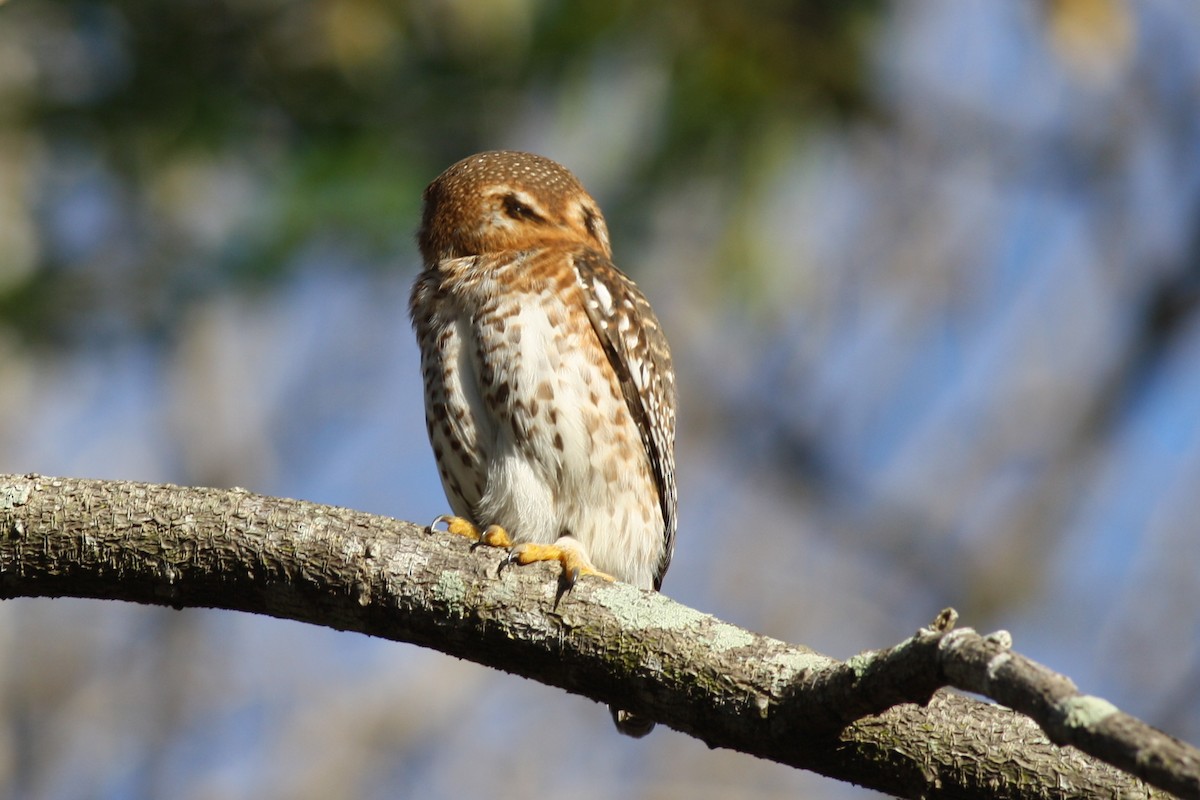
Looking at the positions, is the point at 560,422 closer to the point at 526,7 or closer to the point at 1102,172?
the point at 526,7

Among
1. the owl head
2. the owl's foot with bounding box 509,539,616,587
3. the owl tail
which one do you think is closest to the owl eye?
the owl head

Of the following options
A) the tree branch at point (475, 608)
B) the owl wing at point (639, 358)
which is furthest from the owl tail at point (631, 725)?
the tree branch at point (475, 608)

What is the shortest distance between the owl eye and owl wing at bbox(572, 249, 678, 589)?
10.4 inches

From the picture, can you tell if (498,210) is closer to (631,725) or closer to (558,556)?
(558,556)

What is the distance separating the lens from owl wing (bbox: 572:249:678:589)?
211 inches

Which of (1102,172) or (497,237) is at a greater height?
(1102,172)

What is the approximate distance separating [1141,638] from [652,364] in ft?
29.3

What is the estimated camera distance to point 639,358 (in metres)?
5.54

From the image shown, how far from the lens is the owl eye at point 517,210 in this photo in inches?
219

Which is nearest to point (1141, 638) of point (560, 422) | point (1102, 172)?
point (1102, 172)

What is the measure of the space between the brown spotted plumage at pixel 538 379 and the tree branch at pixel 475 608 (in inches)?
49.1

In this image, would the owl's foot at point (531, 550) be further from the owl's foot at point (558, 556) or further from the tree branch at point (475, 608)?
the tree branch at point (475, 608)

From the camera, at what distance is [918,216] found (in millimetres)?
13945

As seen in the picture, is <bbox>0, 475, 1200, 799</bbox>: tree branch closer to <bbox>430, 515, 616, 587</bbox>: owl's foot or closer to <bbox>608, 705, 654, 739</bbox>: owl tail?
<bbox>430, 515, 616, 587</bbox>: owl's foot
